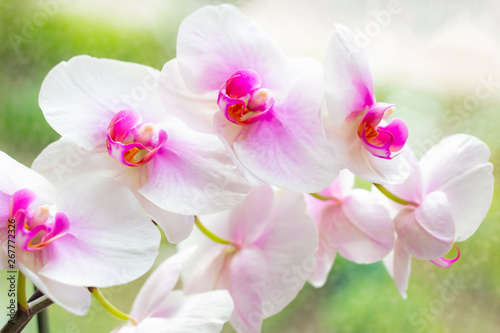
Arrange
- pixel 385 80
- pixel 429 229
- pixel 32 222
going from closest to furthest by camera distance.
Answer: pixel 32 222
pixel 429 229
pixel 385 80

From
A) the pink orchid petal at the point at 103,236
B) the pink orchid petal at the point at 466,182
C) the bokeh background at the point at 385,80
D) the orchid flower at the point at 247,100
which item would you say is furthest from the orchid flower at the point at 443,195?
the bokeh background at the point at 385,80

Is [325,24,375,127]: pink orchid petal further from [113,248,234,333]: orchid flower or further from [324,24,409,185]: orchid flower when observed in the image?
[113,248,234,333]: orchid flower

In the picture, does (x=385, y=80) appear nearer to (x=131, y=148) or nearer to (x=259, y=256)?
(x=259, y=256)

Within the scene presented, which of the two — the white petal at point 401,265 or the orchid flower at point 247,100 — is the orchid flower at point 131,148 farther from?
the white petal at point 401,265

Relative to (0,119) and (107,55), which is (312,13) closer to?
(107,55)

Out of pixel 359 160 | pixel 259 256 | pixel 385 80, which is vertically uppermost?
pixel 359 160

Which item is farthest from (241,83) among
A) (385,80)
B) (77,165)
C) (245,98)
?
(385,80)

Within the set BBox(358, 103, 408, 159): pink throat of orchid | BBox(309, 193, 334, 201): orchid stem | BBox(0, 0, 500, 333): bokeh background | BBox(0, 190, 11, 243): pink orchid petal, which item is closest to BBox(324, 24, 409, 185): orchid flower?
BBox(358, 103, 408, 159): pink throat of orchid
